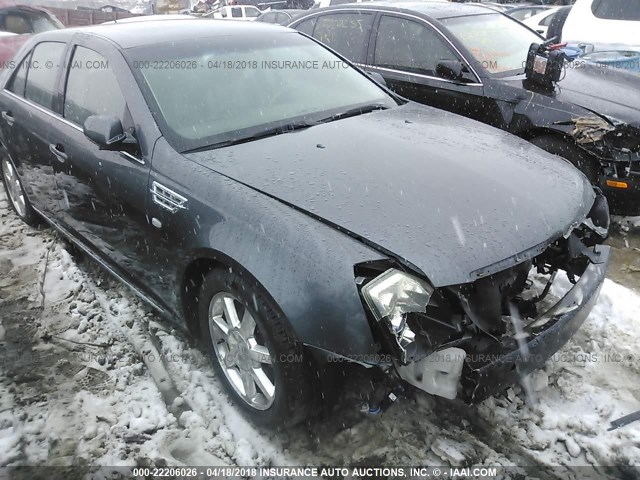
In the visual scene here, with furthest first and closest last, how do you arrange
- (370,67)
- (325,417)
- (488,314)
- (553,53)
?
(370,67) → (553,53) → (325,417) → (488,314)

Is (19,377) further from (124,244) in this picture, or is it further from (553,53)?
(553,53)

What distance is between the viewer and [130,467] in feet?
7.50

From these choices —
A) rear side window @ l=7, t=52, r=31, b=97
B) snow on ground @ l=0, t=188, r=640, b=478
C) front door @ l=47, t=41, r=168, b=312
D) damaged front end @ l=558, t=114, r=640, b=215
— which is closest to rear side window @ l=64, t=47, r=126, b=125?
front door @ l=47, t=41, r=168, b=312

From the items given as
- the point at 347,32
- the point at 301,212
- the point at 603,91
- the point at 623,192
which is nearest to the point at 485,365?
the point at 301,212

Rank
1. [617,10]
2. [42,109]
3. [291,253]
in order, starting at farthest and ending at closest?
[617,10] → [42,109] → [291,253]

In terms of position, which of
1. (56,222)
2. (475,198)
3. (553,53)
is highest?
(553,53)

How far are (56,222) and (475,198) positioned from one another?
3.05 meters

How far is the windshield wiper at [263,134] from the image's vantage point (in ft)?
8.43

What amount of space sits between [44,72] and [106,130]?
1.51 meters

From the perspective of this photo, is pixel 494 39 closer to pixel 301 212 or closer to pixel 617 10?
pixel 617 10

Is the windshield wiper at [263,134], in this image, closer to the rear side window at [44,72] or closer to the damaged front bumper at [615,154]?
the rear side window at [44,72]

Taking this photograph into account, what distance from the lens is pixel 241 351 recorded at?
2.37 meters

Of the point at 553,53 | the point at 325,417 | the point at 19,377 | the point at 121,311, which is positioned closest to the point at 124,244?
the point at 121,311

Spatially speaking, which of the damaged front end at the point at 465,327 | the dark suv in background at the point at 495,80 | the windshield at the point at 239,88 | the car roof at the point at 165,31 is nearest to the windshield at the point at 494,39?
the dark suv in background at the point at 495,80
